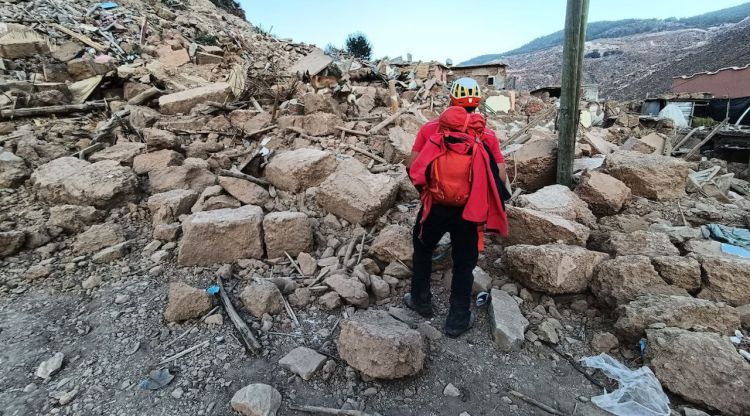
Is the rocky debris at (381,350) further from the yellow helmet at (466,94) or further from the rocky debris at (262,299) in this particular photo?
the yellow helmet at (466,94)

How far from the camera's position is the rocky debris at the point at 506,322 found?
106 inches

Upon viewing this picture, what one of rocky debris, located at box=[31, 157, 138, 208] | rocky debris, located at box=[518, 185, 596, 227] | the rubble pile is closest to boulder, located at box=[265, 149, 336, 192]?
the rubble pile

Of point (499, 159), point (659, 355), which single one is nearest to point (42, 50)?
point (499, 159)

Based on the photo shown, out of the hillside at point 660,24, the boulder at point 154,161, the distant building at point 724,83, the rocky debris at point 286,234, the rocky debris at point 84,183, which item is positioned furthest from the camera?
the hillside at point 660,24

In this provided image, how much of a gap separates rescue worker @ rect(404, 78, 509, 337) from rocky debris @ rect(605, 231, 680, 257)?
1477 millimetres

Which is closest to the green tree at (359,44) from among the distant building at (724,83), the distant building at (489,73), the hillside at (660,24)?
the distant building at (489,73)

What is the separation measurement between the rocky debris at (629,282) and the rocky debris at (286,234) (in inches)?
108

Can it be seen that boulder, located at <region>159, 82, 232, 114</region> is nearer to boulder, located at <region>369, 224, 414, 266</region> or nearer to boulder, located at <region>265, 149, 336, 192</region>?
boulder, located at <region>265, 149, 336, 192</region>

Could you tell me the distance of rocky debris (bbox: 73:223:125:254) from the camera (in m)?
3.62

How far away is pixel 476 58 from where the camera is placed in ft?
470

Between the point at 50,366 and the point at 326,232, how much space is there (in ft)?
8.08

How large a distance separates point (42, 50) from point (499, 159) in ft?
36.0

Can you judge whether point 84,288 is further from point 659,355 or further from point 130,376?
point 659,355

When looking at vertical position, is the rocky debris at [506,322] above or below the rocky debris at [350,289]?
below
